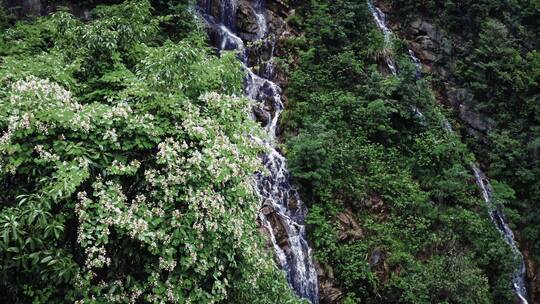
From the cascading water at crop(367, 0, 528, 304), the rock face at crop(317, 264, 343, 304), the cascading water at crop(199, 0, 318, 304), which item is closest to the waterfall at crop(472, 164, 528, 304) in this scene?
the cascading water at crop(367, 0, 528, 304)

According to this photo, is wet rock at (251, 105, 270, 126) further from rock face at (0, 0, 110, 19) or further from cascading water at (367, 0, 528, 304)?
cascading water at (367, 0, 528, 304)

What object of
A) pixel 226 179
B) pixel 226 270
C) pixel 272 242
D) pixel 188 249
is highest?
pixel 226 179

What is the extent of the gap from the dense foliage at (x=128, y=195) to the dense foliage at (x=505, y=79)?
43.6ft

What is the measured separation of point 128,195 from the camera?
423cm

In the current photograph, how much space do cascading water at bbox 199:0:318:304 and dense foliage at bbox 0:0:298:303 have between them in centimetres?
351

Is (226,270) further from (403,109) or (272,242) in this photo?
(403,109)

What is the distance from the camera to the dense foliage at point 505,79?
1583 centimetres

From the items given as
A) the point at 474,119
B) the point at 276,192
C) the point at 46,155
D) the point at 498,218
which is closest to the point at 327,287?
the point at 276,192

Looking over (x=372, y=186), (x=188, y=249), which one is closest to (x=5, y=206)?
(x=188, y=249)

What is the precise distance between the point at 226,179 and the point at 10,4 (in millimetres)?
11218

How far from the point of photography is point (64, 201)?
382 cm

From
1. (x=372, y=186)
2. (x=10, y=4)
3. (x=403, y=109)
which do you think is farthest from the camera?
(x=403, y=109)

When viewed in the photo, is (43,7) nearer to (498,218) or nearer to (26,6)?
(26,6)

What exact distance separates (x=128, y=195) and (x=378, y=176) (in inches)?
389
